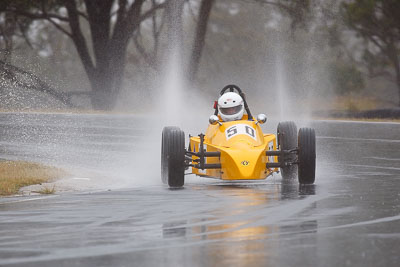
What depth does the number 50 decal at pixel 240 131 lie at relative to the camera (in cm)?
1680

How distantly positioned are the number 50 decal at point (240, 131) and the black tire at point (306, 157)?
2.74 ft

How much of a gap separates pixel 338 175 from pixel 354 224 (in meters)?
7.16

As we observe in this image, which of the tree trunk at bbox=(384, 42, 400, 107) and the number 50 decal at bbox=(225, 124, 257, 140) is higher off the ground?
the tree trunk at bbox=(384, 42, 400, 107)

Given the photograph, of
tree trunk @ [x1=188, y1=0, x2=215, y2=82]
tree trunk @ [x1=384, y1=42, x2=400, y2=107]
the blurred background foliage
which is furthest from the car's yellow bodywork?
tree trunk @ [x1=384, y1=42, x2=400, y2=107]

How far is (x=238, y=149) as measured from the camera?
16047 mm

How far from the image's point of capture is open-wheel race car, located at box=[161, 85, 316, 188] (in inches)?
623

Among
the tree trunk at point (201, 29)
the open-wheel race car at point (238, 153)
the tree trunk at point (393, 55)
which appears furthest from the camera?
the tree trunk at point (393, 55)

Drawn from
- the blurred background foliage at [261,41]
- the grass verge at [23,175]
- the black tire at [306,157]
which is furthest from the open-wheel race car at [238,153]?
the blurred background foliage at [261,41]

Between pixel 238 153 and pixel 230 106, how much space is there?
1.92 metres

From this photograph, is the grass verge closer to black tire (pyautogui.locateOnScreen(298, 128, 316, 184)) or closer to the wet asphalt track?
the wet asphalt track

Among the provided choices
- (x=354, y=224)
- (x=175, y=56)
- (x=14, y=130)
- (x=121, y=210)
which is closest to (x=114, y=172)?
(x=121, y=210)

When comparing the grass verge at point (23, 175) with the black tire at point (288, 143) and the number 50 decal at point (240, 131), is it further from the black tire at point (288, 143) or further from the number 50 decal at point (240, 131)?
the black tire at point (288, 143)

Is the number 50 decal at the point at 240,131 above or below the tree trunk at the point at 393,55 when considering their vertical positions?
below

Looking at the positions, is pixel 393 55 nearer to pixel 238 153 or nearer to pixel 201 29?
pixel 201 29
